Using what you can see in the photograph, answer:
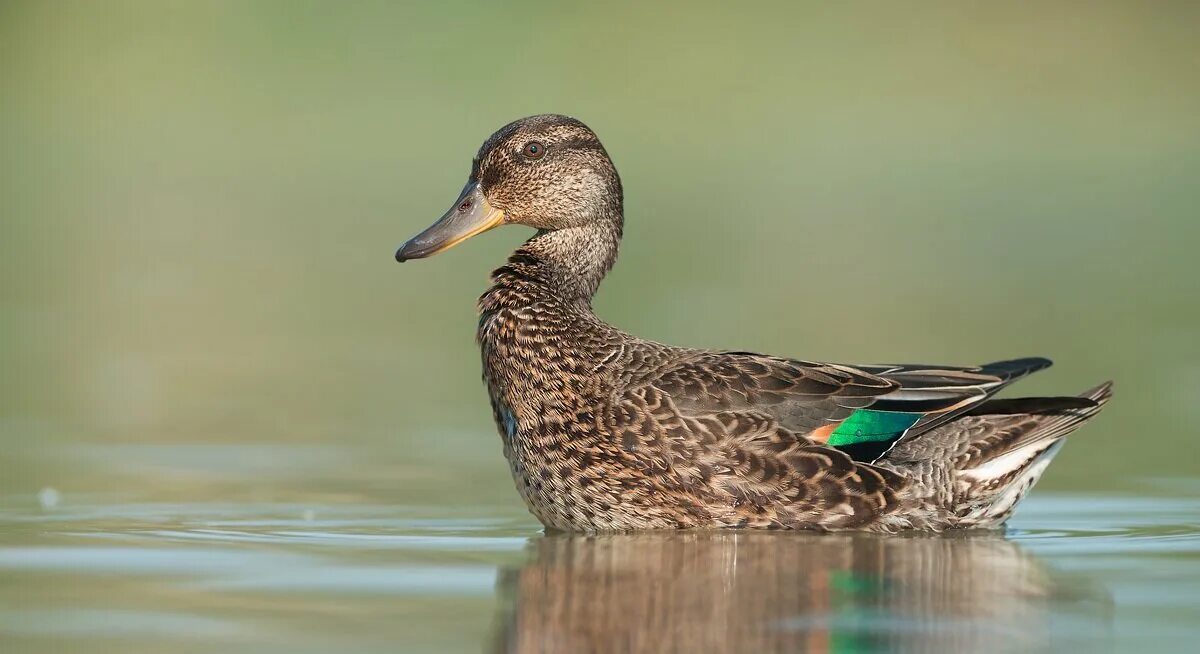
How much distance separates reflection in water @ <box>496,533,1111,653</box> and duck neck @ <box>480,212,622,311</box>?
49.5 inches

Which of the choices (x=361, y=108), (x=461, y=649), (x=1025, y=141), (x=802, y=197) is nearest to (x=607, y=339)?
(x=461, y=649)

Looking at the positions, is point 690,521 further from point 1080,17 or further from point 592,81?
point 1080,17

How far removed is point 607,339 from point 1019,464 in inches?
64.3

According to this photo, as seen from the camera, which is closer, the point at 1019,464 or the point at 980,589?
the point at 980,589

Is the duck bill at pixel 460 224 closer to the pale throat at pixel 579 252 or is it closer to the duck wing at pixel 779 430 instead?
the pale throat at pixel 579 252

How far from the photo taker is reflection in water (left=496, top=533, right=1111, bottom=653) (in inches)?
221

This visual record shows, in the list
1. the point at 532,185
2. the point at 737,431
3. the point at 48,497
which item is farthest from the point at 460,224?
the point at 48,497

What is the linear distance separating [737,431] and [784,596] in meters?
1.62

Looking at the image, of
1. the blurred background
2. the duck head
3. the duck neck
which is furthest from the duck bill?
the blurred background

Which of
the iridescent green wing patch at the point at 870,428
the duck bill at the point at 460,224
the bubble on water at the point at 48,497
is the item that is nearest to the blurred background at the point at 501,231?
the bubble on water at the point at 48,497

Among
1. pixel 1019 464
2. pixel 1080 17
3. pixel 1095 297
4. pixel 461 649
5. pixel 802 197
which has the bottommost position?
pixel 461 649

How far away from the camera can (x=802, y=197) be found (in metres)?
21.9

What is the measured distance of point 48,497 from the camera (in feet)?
27.5

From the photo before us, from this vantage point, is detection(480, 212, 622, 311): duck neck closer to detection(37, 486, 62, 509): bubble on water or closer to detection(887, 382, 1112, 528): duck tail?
detection(887, 382, 1112, 528): duck tail
